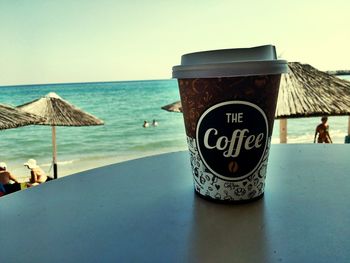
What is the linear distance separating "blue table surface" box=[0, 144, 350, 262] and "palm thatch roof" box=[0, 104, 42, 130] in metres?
2.98

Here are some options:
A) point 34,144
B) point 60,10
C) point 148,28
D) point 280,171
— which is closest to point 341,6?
point 148,28

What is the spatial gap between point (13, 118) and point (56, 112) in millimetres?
894

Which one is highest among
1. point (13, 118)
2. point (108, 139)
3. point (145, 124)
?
point (13, 118)

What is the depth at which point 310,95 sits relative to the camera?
119 inches

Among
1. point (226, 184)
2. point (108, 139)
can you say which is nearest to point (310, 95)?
point (226, 184)

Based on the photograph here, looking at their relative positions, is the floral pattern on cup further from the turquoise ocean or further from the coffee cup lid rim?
the turquoise ocean

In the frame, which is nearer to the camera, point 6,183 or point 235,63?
point 235,63

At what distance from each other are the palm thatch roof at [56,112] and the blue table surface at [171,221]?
372cm

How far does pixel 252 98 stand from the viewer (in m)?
0.31

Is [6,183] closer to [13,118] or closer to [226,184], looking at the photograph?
[13,118]

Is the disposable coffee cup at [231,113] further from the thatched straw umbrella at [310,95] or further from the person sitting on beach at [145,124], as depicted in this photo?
the person sitting on beach at [145,124]

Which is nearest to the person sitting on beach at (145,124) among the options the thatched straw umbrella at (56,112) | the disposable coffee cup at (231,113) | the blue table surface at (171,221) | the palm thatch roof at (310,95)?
the thatched straw umbrella at (56,112)

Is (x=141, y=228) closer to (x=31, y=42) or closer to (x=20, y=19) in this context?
(x=20, y=19)

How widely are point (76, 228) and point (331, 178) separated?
0.29 m
